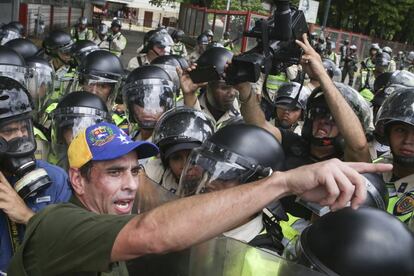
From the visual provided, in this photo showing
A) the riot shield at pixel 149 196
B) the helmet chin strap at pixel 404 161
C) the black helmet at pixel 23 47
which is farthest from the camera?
the black helmet at pixel 23 47

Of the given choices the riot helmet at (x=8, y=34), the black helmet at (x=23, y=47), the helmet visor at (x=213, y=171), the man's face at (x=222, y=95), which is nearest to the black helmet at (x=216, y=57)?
the man's face at (x=222, y=95)

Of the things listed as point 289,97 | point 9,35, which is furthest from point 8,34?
point 289,97

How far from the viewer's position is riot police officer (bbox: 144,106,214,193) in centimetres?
317

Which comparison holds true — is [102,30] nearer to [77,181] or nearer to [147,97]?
[147,97]

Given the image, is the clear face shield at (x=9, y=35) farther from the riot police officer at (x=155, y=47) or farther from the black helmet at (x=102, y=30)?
the black helmet at (x=102, y=30)

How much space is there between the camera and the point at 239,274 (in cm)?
158

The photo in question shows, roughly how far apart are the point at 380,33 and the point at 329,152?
3985cm

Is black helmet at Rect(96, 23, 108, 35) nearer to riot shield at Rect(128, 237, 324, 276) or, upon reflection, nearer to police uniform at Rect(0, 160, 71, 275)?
police uniform at Rect(0, 160, 71, 275)

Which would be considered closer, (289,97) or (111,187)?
(111,187)

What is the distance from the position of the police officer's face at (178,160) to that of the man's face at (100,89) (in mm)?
1915

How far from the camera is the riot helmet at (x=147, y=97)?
406 centimetres

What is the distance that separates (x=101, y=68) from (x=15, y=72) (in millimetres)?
918

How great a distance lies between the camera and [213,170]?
7.28 ft

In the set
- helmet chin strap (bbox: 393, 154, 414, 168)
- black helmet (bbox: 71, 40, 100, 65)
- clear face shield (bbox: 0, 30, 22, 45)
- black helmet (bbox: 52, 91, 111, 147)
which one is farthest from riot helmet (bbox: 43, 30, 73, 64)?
helmet chin strap (bbox: 393, 154, 414, 168)
